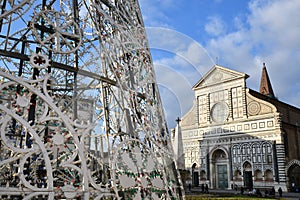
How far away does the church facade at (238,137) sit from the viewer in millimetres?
26573

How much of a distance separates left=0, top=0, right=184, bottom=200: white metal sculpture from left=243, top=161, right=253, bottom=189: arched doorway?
25.5m

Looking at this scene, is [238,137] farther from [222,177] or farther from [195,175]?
[195,175]

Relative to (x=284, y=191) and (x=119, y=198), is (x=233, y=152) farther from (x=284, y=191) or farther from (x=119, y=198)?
(x=119, y=198)

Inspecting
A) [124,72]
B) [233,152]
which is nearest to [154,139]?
[124,72]

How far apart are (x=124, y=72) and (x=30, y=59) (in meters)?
1.44

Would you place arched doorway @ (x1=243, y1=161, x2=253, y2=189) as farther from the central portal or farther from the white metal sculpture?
the white metal sculpture

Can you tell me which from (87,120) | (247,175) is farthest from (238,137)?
(87,120)

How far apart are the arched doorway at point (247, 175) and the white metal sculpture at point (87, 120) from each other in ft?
83.5

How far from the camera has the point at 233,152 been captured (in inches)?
1155

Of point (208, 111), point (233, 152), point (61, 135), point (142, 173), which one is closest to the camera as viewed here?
point (61, 135)

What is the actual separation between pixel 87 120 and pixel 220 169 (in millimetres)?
28275

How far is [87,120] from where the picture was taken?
4.33 metres

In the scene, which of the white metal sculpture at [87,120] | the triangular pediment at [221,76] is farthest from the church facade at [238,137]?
the white metal sculpture at [87,120]

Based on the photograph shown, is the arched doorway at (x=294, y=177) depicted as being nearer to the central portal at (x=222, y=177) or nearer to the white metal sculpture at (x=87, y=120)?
the central portal at (x=222, y=177)
